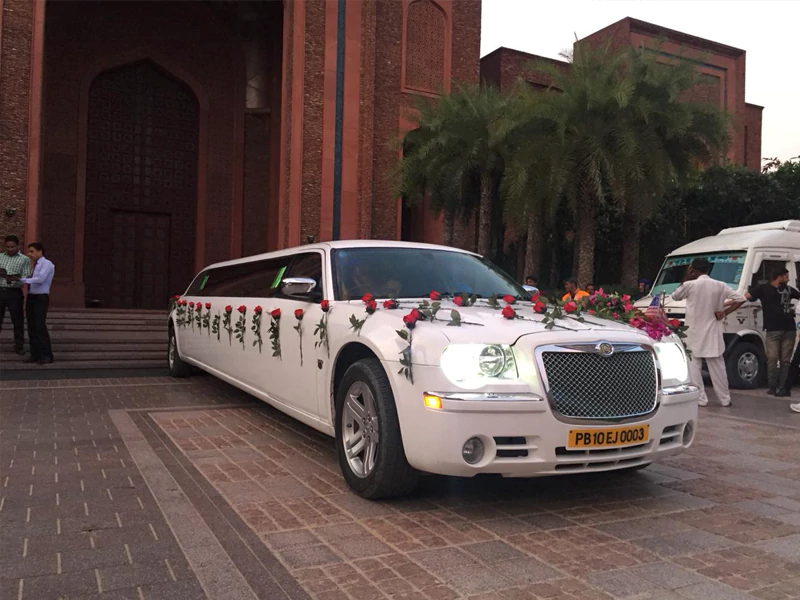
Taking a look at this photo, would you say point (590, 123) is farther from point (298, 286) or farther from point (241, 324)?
point (298, 286)

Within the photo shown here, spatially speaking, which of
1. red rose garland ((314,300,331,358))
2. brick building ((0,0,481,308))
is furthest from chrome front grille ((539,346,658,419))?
brick building ((0,0,481,308))

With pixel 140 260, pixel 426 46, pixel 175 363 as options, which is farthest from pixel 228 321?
pixel 426 46

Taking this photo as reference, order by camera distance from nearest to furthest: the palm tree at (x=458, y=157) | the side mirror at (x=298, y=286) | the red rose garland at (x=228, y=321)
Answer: the side mirror at (x=298, y=286) → the red rose garland at (x=228, y=321) → the palm tree at (x=458, y=157)

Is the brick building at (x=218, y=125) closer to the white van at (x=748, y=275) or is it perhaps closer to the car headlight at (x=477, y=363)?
the white van at (x=748, y=275)

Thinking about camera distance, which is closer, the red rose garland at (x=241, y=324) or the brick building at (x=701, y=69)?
the red rose garland at (x=241, y=324)

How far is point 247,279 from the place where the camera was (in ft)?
24.0

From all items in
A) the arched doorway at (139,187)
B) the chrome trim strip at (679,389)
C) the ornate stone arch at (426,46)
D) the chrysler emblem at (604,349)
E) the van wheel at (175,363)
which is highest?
the ornate stone arch at (426,46)

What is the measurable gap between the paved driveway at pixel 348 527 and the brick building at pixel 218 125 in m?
15.4

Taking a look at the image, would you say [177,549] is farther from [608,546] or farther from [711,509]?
[711,509]

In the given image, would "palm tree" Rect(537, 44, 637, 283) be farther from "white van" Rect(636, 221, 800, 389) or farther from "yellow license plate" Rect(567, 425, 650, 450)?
"yellow license plate" Rect(567, 425, 650, 450)

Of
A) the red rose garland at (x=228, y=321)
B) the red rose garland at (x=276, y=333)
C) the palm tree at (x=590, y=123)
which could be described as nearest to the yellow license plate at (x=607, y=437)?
the red rose garland at (x=276, y=333)

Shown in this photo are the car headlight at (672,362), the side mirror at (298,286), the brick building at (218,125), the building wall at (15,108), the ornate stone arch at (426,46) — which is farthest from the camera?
the ornate stone arch at (426,46)

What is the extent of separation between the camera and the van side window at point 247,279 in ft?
21.0

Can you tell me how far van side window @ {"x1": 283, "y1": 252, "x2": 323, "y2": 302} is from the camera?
525cm
